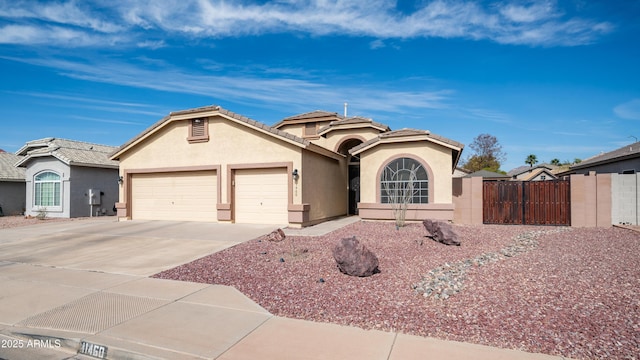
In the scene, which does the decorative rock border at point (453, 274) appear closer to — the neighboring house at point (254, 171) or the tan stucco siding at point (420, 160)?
the tan stucco siding at point (420, 160)

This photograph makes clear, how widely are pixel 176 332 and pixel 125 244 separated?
7.62 m

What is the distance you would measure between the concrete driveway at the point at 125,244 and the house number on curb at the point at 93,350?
346 centimetres

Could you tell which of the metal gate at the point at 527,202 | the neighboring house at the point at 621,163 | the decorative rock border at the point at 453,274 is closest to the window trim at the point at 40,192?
the decorative rock border at the point at 453,274

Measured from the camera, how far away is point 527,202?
50.0ft

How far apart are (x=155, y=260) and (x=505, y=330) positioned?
7.69 meters

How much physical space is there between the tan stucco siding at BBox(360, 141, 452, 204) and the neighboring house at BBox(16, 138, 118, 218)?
15008mm

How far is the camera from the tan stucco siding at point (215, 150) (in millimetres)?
14844

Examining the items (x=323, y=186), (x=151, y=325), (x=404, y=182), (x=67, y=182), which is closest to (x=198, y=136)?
(x=323, y=186)

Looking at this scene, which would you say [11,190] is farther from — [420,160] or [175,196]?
[420,160]

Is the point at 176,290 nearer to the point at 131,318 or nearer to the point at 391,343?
the point at 131,318

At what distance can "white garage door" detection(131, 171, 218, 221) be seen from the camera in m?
16.0

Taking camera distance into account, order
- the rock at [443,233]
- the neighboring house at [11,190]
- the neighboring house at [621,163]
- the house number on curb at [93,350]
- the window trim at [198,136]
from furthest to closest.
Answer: the neighboring house at [11,190] → the neighboring house at [621,163] → the window trim at [198,136] → the rock at [443,233] → the house number on curb at [93,350]

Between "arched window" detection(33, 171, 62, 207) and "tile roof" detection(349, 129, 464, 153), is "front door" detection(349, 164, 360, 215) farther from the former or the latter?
"arched window" detection(33, 171, 62, 207)

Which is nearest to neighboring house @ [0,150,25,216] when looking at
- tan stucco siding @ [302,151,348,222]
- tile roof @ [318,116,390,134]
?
tile roof @ [318,116,390,134]
